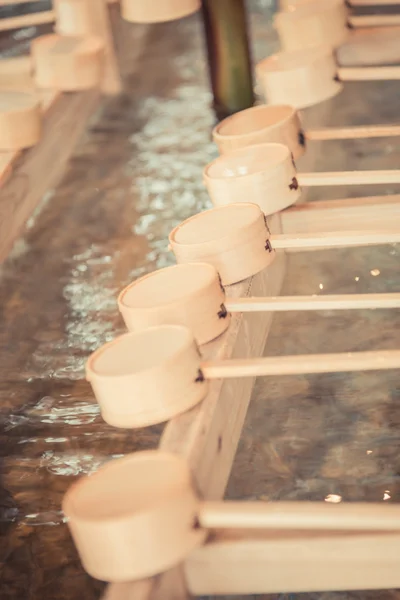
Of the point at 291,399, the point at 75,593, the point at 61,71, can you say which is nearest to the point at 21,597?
the point at 75,593

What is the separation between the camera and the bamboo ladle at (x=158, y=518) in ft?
5.16

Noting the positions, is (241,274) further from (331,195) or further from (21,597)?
(331,195)

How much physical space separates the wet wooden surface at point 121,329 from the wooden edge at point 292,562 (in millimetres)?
209

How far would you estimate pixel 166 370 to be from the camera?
75.2 inches

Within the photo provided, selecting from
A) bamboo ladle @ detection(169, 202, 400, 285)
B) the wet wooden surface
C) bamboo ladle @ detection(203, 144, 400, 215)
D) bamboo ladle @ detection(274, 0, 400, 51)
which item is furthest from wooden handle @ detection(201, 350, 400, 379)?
bamboo ladle @ detection(274, 0, 400, 51)

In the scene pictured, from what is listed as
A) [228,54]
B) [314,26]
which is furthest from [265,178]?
[228,54]

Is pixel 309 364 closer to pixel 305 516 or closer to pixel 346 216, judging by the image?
pixel 305 516

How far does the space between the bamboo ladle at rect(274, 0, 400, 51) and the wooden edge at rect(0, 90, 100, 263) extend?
100 centimetres

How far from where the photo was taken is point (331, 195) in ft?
12.0

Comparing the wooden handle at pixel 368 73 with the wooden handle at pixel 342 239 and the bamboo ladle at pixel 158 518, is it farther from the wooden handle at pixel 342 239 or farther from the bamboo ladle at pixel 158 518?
the bamboo ladle at pixel 158 518

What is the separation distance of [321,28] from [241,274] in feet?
6.33

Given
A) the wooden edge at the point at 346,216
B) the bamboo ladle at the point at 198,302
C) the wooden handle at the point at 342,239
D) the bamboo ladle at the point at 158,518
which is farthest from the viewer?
the wooden edge at the point at 346,216

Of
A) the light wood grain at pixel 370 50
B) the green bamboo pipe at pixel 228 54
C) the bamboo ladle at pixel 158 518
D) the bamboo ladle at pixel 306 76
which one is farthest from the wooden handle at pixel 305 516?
the green bamboo pipe at pixel 228 54

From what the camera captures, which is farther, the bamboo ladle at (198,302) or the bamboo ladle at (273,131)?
the bamboo ladle at (273,131)
